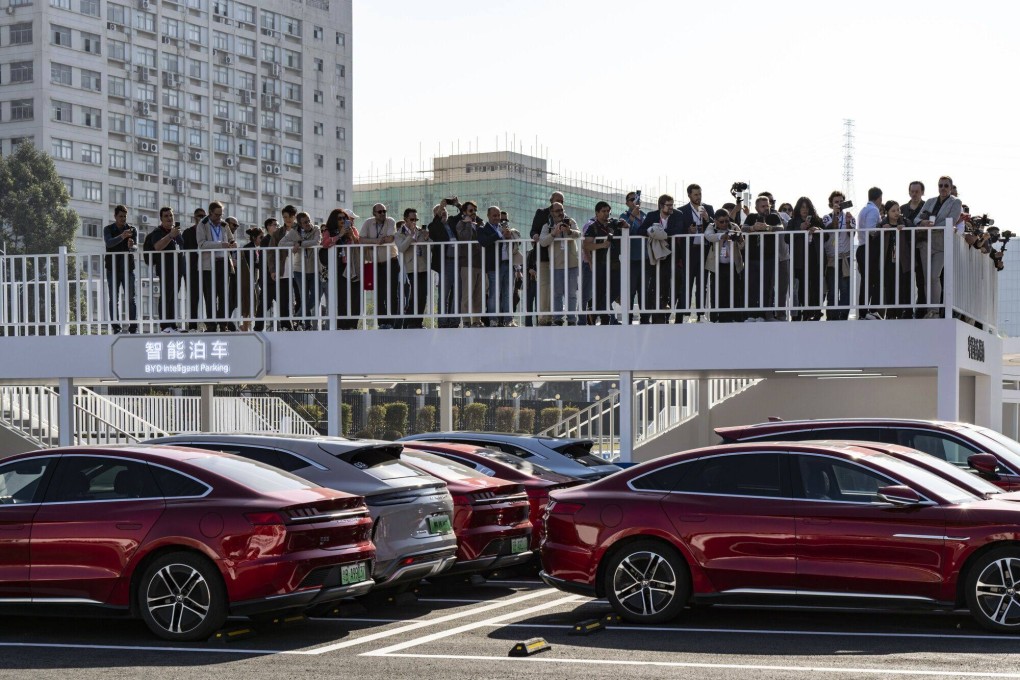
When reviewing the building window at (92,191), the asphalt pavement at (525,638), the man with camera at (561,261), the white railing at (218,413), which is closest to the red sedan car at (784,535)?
the asphalt pavement at (525,638)

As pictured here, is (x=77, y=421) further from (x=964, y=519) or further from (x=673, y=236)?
(x=964, y=519)

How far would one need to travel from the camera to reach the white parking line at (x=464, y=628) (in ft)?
31.8

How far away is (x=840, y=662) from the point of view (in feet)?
29.5

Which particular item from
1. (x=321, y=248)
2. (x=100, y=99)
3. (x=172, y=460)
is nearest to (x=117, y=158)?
(x=100, y=99)

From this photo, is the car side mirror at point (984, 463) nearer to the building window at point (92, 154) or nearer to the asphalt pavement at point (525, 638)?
the asphalt pavement at point (525, 638)

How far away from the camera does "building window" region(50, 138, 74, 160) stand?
94250 millimetres

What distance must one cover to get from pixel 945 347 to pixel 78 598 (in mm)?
10335

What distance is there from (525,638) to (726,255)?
8.02 m

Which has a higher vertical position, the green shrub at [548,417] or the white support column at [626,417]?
the white support column at [626,417]

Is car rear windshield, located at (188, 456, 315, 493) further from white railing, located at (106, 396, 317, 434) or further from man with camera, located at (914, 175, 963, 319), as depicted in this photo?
white railing, located at (106, 396, 317, 434)

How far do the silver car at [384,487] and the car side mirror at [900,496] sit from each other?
3.47m

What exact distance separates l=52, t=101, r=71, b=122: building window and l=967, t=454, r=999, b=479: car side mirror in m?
89.2

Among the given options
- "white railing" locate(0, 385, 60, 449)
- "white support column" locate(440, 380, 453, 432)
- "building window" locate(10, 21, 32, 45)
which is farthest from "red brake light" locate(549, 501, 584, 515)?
"building window" locate(10, 21, 32, 45)

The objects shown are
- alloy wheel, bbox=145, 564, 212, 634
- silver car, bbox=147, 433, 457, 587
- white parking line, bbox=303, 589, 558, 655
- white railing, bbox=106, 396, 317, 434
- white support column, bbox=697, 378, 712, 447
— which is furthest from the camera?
white railing, bbox=106, 396, 317, 434
